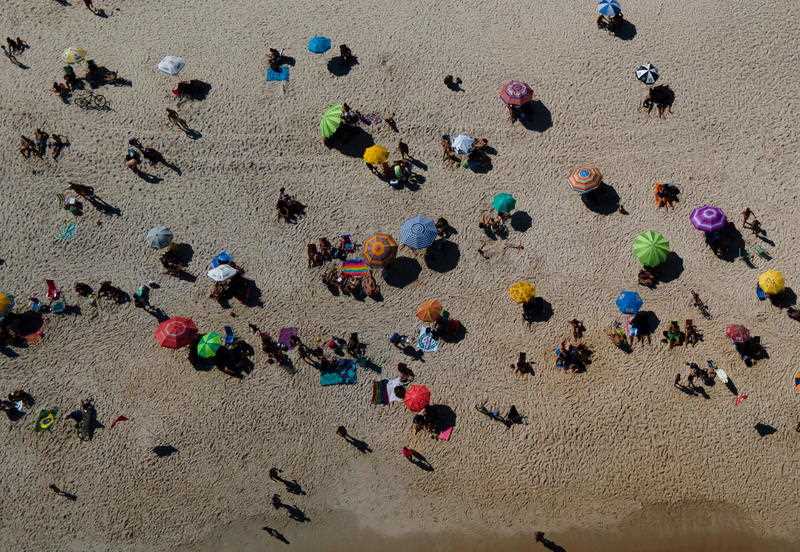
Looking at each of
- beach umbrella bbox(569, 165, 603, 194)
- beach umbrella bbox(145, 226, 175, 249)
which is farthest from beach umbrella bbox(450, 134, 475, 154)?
beach umbrella bbox(145, 226, 175, 249)

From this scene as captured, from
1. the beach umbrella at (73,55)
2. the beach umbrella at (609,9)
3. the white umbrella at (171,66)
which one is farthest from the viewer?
the white umbrella at (171,66)

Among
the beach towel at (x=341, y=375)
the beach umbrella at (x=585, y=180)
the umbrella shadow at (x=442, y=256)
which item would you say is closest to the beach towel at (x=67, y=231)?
the beach towel at (x=341, y=375)

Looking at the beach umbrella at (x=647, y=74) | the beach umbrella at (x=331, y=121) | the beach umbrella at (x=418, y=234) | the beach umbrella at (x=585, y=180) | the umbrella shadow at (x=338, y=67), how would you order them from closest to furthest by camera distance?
1. the beach umbrella at (x=418, y=234)
2. the beach umbrella at (x=585, y=180)
3. the beach umbrella at (x=331, y=121)
4. the beach umbrella at (x=647, y=74)
5. the umbrella shadow at (x=338, y=67)

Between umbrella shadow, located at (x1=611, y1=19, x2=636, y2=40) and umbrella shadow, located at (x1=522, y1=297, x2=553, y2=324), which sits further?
umbrella shadow, located at (x1=611, y1=19, x2=636, y2=40)

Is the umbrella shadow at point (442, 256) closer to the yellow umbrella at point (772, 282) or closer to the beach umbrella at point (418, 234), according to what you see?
the beach umbrella at point (418, 234)

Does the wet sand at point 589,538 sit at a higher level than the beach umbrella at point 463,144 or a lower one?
lower

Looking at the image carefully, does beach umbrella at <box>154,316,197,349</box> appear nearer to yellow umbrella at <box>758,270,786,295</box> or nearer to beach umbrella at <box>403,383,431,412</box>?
beach umbrella at <box>403,383,431,412</box>

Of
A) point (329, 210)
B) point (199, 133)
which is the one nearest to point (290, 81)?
point (199, 133)

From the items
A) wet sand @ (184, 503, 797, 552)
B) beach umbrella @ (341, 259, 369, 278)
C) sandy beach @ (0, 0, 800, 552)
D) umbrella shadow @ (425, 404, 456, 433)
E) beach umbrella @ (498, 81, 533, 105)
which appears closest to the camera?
wet sand @ (184, 503, 797, 552)
